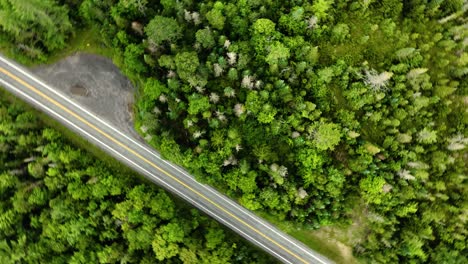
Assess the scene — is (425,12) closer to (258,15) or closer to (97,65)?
(258,15)

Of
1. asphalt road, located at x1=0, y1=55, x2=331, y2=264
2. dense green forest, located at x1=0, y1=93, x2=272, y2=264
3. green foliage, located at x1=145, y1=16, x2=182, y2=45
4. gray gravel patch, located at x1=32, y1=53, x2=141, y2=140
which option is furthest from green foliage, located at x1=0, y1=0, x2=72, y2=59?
green foliage, located at x1=145, y1=16, x2=182, y2=45

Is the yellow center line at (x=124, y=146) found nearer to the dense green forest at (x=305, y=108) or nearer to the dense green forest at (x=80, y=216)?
the dense green forest at (x=80, y=216)

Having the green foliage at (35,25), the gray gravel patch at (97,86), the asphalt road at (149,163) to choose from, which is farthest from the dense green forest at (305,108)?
the asphalt road at (149,163)

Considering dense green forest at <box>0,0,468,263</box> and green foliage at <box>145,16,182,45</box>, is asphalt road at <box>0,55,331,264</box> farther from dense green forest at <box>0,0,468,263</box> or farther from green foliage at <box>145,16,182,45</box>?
green foliage at <box>145,16,182,45</box>

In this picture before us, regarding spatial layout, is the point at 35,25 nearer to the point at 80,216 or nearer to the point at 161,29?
the point at 161,29

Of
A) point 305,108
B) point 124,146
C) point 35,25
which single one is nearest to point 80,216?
point 124,146

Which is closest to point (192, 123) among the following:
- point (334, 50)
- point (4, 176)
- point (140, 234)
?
point (140, 234)
